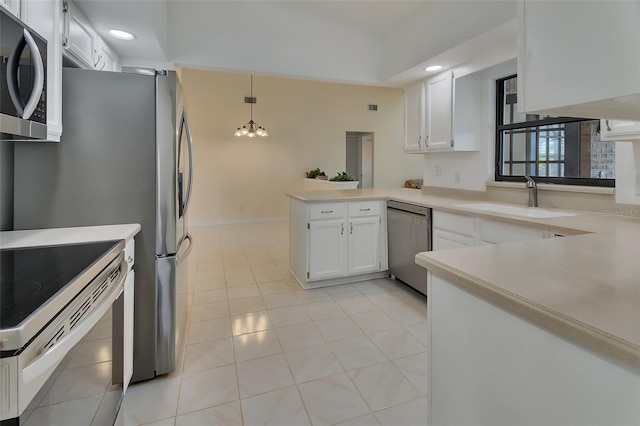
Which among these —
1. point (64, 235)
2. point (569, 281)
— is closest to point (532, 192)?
point (569, 281)

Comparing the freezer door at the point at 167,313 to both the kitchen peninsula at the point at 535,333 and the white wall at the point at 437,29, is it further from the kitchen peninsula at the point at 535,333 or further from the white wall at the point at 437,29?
the white wall at the point at 437,29

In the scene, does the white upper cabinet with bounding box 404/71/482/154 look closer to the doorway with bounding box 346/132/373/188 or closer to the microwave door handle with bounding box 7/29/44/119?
the microwave door handle with bounding box 7/29/44/119

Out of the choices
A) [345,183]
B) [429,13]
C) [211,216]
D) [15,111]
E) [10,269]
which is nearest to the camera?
[10,269]

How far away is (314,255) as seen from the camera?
320 centimetres

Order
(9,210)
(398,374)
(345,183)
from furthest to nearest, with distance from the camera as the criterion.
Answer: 1. (345,183)
2. (398,374)
3. (9,210)

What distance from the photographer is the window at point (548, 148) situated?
7.73 feet

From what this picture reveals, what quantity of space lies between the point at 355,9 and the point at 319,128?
14.8 ft

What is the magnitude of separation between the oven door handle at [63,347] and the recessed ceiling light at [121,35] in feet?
6.73

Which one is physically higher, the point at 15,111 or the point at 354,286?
the point at 15,111

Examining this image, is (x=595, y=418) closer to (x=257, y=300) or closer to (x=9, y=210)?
(x=9, y=210)

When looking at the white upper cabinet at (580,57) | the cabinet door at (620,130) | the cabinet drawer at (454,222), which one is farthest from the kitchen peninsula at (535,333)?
the cabinet drawer at (454,222)

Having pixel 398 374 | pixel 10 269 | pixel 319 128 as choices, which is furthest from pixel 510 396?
pixel 319 128

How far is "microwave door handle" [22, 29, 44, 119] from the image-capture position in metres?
1.24

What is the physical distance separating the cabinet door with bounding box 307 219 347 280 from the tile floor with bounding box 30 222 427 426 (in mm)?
186
